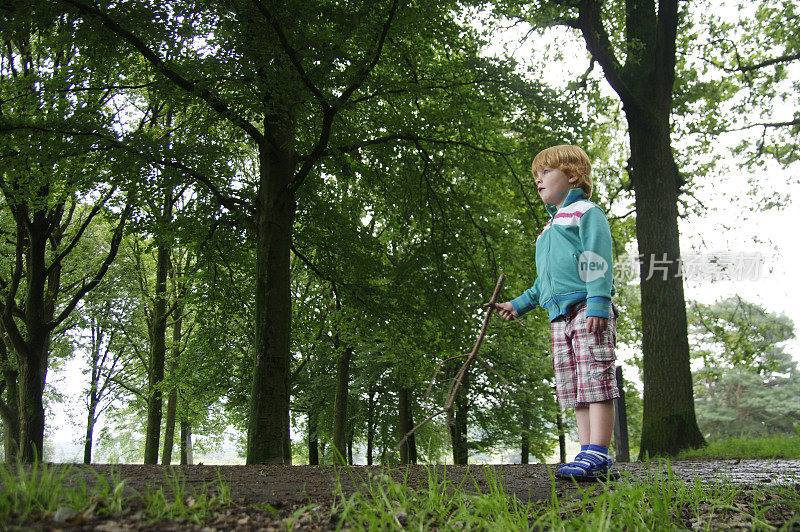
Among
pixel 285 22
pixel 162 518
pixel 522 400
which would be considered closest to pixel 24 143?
pixel 285 22

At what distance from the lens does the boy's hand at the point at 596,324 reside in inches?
125

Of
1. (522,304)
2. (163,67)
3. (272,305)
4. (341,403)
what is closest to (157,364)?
(341,403)

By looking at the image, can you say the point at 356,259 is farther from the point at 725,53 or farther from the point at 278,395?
the point at 725,53

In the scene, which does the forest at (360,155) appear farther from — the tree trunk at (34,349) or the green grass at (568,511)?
the green grass at (568,511)

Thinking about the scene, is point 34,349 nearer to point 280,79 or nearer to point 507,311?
point 280,79

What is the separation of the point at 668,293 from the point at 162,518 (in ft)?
24.8

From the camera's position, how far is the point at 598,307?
125 inches

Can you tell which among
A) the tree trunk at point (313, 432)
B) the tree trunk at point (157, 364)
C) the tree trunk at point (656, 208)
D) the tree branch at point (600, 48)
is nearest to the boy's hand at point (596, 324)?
the tree trunk at point (656, 208)

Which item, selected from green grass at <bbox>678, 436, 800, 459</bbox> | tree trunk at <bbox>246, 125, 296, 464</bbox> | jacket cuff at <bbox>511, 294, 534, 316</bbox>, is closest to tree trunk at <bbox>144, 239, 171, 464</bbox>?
tree trunk at <bbox>246, 125, 296, 464</bbox>

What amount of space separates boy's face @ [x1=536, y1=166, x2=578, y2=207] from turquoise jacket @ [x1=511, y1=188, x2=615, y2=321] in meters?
0.07

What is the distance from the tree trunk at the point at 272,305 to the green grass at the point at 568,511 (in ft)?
13.4

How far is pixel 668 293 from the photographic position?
7.89m

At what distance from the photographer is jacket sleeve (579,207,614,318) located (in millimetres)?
3193

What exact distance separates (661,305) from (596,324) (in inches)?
213
